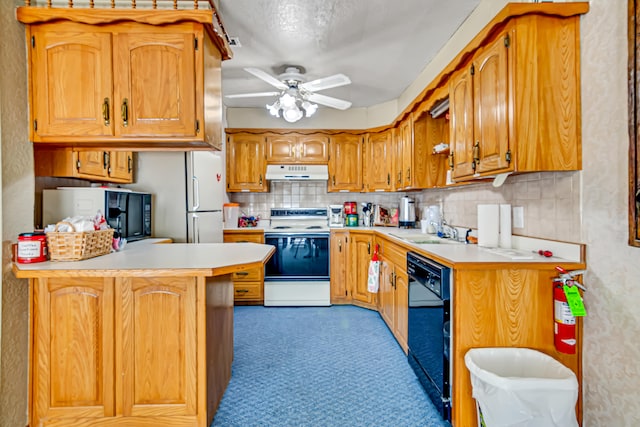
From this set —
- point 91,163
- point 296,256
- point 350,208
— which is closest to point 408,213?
point 350,208

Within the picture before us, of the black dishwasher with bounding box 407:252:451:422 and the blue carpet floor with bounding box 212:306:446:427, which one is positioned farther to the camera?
the blue carpet floor with bounding box 212:306:446:427

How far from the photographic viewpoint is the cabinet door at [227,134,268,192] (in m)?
4.41

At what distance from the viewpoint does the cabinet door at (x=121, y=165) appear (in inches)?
101

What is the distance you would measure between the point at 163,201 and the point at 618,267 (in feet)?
10.2

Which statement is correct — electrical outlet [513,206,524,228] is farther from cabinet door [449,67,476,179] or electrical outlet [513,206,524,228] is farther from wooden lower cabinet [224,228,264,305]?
wooden lower cabinet [224,228,264,305]

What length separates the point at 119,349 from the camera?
1668 mm

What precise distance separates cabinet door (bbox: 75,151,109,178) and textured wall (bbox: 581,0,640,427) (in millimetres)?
2849

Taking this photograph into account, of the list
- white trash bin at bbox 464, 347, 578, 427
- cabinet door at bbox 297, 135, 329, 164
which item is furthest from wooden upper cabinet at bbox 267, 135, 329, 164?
white trash bin at bbox 464, 347, 578, 427

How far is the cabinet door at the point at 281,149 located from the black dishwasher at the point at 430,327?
8.22ft

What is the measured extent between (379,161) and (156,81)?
301 cm

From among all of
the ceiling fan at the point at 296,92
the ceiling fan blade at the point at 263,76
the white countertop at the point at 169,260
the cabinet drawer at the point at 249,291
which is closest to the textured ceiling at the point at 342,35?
the ceiling fan at the point at 296,92

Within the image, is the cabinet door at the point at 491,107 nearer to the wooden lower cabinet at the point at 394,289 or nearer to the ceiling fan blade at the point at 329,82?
the wooden lower cabinet at the point at 394,289

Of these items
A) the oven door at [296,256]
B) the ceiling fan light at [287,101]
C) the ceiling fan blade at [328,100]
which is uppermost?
the ceiling fan blade at [328,100]

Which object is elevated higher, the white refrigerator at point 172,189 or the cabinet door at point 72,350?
the white refrigerator at point 172,189
